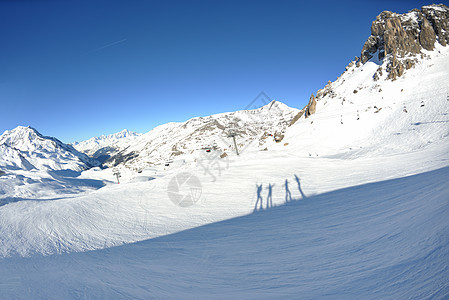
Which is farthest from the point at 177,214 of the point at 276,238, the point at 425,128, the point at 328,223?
the point at 425,128

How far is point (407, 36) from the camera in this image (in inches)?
1897

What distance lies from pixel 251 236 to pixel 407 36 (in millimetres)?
68773

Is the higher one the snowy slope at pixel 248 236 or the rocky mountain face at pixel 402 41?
the rocky mountain face at pixel 402 41

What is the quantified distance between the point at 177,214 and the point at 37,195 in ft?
147

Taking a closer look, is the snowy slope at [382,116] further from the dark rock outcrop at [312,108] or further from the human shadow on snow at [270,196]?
the human shadow on snow at [270,196]

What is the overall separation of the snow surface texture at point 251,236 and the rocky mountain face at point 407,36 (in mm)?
46119

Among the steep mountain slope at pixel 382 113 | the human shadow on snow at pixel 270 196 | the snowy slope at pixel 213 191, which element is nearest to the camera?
the snowy slope at pixel 213 191

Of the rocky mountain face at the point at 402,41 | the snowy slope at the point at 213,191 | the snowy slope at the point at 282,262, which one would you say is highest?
the rocky mountain face at the point at 402,41

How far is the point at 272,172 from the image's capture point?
13438mm

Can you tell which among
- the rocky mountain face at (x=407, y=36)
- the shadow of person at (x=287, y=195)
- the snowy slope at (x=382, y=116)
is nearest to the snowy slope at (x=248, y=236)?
the shadow of person at (x=287, y=195)

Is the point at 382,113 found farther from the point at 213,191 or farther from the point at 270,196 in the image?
the point at 213,191

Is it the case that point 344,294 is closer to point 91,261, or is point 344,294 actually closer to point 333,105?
point 91,261

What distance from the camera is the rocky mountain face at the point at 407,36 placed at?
44562mm

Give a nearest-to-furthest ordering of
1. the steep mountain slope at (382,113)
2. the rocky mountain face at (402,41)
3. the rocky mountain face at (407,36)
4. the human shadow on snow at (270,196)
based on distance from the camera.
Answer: the human shadow on snow at (270,196) < the steep mountain slope at (382,113) < the rocky mountain face at (402,41) < the rocky mountain face at (407,36)
